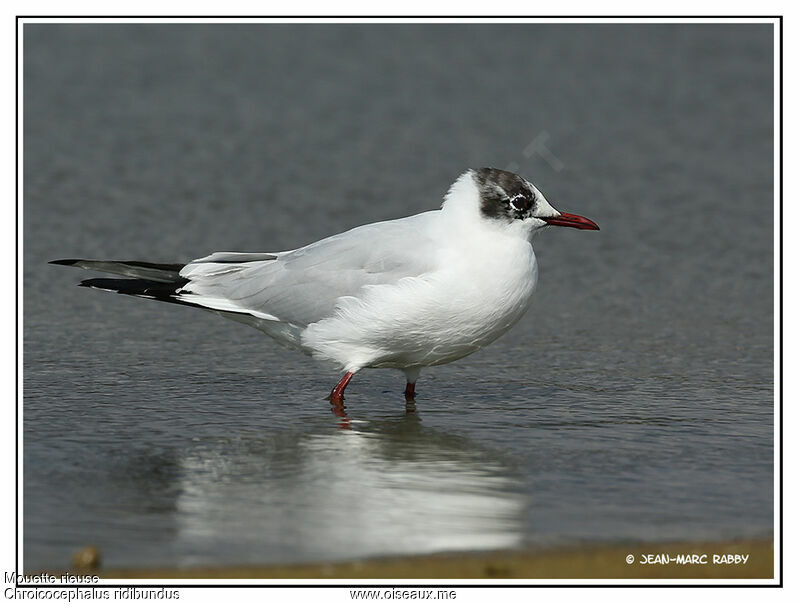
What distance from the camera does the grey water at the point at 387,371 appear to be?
5.59 metres

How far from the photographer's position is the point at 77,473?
5.98m

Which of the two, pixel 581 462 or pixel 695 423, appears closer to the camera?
pixel 581 462

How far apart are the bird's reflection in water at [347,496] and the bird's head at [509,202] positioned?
129cm

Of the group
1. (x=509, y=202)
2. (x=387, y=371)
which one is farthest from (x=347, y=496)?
(x=387, y=371)

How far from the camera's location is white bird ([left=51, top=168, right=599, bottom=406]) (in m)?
7.10

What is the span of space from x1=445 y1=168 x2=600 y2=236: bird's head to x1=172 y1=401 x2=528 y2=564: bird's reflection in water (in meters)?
1.29

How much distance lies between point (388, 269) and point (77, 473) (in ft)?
6.88

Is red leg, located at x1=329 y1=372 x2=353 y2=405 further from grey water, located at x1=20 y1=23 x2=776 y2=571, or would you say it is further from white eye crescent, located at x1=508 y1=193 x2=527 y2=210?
white eye crescent, located at x1=508 y1=193 x2=527 y2=210

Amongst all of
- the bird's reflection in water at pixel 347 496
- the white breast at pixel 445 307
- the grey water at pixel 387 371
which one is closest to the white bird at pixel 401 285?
the white breast at pixel 445 307

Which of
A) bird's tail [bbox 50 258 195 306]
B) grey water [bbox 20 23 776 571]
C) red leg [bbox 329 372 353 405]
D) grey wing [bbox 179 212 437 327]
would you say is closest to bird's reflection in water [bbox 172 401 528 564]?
grey water [bbox 20 23 776 571]
